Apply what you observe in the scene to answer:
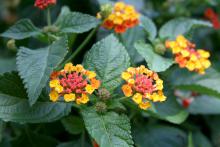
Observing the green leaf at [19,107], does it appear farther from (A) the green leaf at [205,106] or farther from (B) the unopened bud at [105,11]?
(A) the green leaf at [205,106]

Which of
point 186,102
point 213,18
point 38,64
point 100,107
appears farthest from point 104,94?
point 213,18

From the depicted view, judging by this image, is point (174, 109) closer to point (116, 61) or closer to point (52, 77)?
point (116, 61)

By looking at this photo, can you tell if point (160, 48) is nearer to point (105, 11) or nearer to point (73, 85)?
point (105, 11)

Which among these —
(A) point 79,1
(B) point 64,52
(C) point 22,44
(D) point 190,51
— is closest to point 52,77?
(B) point 64,52

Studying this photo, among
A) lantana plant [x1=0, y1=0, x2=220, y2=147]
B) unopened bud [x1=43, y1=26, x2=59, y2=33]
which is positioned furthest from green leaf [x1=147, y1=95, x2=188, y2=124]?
unopened bud [x1=43, y1=26, x2=59, y2=33]

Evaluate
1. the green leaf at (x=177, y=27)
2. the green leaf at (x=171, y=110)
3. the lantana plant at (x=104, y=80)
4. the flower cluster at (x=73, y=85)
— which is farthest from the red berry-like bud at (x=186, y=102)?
the flower cluster at (x=73, y=85)

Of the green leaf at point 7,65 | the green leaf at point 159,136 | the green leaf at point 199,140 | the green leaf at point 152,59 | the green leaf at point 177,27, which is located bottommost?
the green leaf at point 199,140
